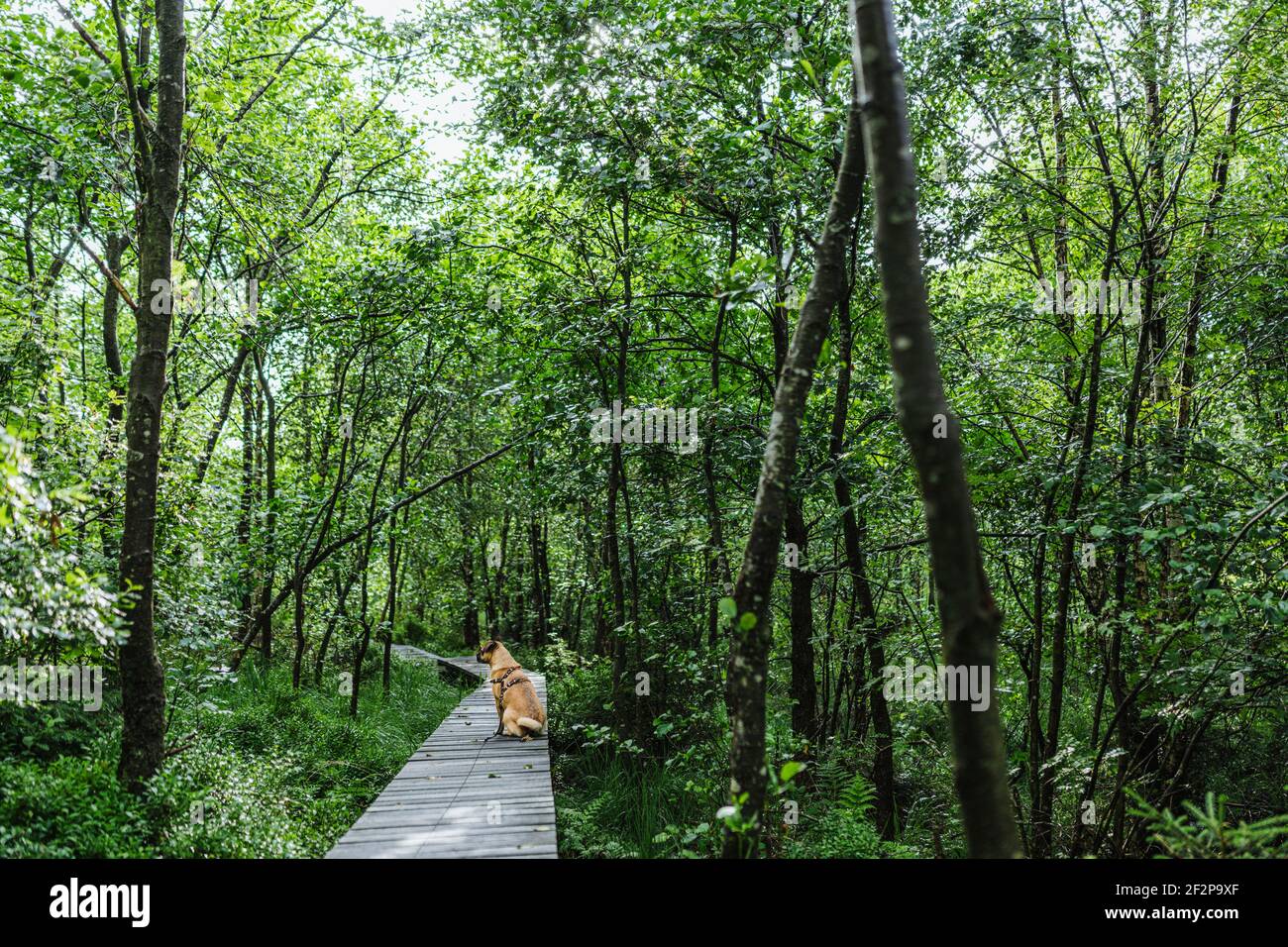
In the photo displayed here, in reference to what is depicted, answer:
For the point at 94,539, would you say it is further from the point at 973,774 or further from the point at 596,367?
the point at 973,774

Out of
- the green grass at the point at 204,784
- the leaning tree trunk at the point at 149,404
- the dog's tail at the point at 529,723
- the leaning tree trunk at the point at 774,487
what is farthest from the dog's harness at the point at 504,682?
the leaning tree trunk at the point at 774,487

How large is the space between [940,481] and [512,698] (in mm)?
7602

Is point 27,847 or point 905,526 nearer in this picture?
A: point 27,847

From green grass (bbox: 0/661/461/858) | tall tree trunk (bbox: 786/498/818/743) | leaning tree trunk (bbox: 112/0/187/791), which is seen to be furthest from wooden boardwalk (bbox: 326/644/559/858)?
tall tree trunk (bbox: 786/498/818/743)

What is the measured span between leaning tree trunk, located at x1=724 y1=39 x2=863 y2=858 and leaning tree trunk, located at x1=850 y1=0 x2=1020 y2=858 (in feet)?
3.22

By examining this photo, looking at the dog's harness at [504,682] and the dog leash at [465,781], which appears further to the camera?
the dog's harness at [504,682]

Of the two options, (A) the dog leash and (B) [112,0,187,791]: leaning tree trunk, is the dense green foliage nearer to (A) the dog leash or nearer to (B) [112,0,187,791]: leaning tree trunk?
(B) [112,0,187,791]: leaning tree trunk

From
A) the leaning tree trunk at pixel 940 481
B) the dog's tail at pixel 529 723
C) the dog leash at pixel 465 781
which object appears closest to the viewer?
the leaning tree trunk at pixel 940 481

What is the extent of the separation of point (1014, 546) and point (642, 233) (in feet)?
17.6

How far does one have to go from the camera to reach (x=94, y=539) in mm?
7176

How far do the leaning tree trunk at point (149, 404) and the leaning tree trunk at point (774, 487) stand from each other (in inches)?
186

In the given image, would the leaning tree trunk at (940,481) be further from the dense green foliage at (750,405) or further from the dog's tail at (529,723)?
the dog's tail at (529,723)

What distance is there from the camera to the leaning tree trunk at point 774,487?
325 cm
